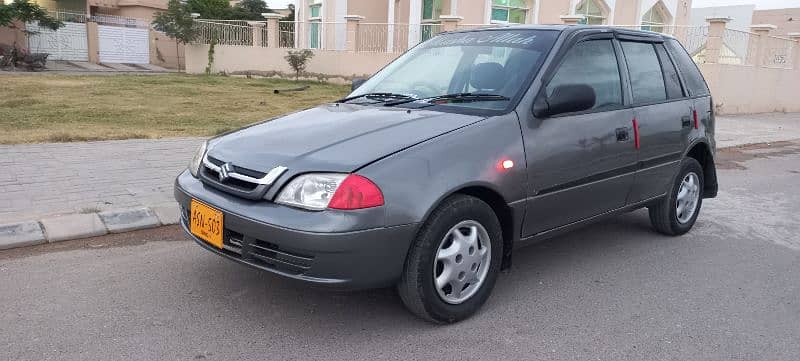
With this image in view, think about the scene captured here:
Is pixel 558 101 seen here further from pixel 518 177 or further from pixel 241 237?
pixel 241 237

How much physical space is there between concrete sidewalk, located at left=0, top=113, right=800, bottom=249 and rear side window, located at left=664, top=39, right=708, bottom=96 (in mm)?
4493

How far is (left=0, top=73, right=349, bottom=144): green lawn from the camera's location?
9.23 metres

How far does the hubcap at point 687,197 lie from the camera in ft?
17.2

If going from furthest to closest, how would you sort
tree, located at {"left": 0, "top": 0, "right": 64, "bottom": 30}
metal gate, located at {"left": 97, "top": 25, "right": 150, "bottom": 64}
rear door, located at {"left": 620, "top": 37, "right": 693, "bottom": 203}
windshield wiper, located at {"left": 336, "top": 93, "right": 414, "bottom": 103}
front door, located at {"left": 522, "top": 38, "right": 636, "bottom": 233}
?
metal gate, located at {"left": 97, "top": 25, "right": 150, "bottom": 64} < tree, located at {"left": 0, "top": 0, "right": 64, "bottom": 30} < rear door, located at {"left": 620, "top": 37, "right": 693, "bottom": 203} < windshield wiper, located at {"left": 336, "top": 93, "right": 414, "bottom": 103} < front door, located at {"left": 522, "top": 38, "right": 636, "bottom": 233}

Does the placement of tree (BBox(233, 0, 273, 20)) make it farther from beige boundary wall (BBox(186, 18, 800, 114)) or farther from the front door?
the front door

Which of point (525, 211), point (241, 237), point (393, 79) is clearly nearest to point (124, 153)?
point (393, 79)

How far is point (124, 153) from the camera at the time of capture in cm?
758

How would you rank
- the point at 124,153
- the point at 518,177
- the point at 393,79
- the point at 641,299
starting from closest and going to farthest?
the point at 518,177 < the point at 641,299 < the point at 393,79 < the point at 124,153

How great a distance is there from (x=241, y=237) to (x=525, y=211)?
165 cm

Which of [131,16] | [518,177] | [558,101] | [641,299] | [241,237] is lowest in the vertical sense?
[641,299]

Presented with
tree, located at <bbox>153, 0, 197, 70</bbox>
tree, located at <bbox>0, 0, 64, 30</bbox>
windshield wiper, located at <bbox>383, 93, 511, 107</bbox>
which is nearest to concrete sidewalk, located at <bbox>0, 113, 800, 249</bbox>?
windshield wiper, located at <bbox>383, 93, 511, 107</bbox>

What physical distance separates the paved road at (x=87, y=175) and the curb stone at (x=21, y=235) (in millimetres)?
180

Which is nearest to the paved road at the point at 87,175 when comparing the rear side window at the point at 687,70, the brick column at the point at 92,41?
the rear side window at the point at 687,70

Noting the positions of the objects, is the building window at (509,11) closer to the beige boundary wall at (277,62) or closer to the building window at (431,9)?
the building window at (431,9)
